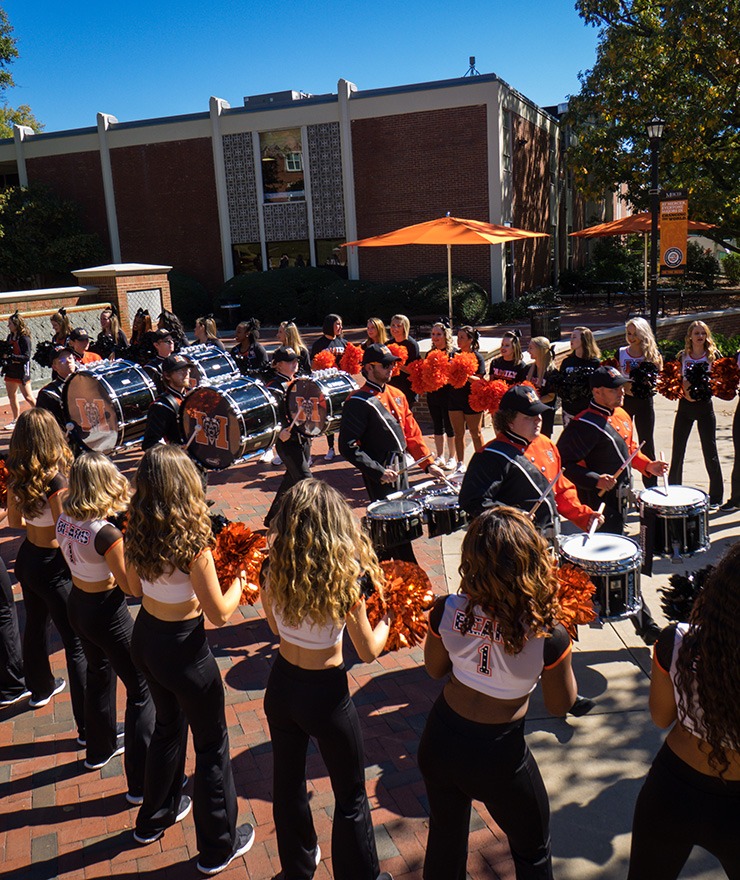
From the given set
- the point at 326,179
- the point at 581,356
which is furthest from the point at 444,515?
the point at 326,179

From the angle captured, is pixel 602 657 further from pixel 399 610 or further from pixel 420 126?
pixel 420 126

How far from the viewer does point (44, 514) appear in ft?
16.2

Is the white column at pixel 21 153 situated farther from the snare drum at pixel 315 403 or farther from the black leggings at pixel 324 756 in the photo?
the black leggings at pixel 324 756

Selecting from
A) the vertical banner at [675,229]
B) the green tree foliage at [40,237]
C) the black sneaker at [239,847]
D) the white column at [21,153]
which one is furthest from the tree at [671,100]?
the white column at [21,153]

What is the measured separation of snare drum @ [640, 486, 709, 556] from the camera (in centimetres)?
545

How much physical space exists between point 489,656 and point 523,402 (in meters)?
2.10

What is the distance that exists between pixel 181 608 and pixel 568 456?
3.22 m

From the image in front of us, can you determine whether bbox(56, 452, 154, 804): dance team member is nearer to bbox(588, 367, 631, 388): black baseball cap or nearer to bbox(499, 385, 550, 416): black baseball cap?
bbox(499, 385, 550, 416): black baseball cap

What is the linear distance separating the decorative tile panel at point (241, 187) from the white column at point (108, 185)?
5379 millimetres

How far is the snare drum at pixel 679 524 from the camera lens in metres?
5.45

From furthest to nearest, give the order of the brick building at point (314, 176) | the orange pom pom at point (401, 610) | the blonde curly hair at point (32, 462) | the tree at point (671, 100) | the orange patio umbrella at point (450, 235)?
the brick building at point (314, 176) → the tree at point (671, 100) → the orange patio umbrella at point (450, 235) → the blonde curly hair at point (32, 462) → the orange pom pom at point (401, 610)

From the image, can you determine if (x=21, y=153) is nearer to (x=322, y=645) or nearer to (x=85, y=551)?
(x=85, y=551)

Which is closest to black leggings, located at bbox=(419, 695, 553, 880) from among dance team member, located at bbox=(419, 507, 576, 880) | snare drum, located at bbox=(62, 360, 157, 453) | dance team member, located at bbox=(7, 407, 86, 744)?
dance team member, located at bbox=(419, 507, 576, 880)

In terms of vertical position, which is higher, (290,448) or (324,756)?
(290,448)
